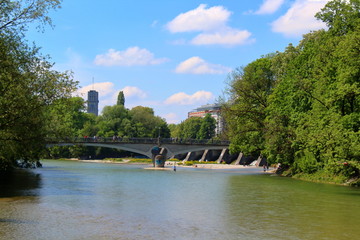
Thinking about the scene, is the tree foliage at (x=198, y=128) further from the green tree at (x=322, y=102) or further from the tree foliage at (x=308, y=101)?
the green tree at (x=322, y=102)

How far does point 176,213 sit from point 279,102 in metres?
31.8

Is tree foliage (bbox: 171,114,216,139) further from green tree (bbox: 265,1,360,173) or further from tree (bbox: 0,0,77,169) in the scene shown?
tree (bbox: 0,0,77,169)

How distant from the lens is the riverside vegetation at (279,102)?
94.7 feet

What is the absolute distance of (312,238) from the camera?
19.5 meters

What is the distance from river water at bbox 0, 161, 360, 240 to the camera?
20.2 m

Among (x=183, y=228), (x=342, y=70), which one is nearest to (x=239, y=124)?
(x=342, y=70)

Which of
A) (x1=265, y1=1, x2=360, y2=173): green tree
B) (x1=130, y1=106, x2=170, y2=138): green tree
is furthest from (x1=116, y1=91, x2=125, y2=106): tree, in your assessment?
(x1=265, y1=1, x2=360, y2=173): green tree

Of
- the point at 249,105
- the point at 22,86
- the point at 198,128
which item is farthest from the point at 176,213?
the point at 198,128

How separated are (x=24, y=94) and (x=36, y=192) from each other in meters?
9.09

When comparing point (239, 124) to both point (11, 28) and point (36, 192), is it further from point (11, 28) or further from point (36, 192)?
point (11, 28)

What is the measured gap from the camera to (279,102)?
55031mm

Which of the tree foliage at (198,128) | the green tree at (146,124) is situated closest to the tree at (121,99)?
the green tree at (146,124)

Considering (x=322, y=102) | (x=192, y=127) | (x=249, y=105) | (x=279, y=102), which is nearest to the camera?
→ (x=322, y=102)

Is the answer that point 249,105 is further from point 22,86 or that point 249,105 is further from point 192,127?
point 192,127
